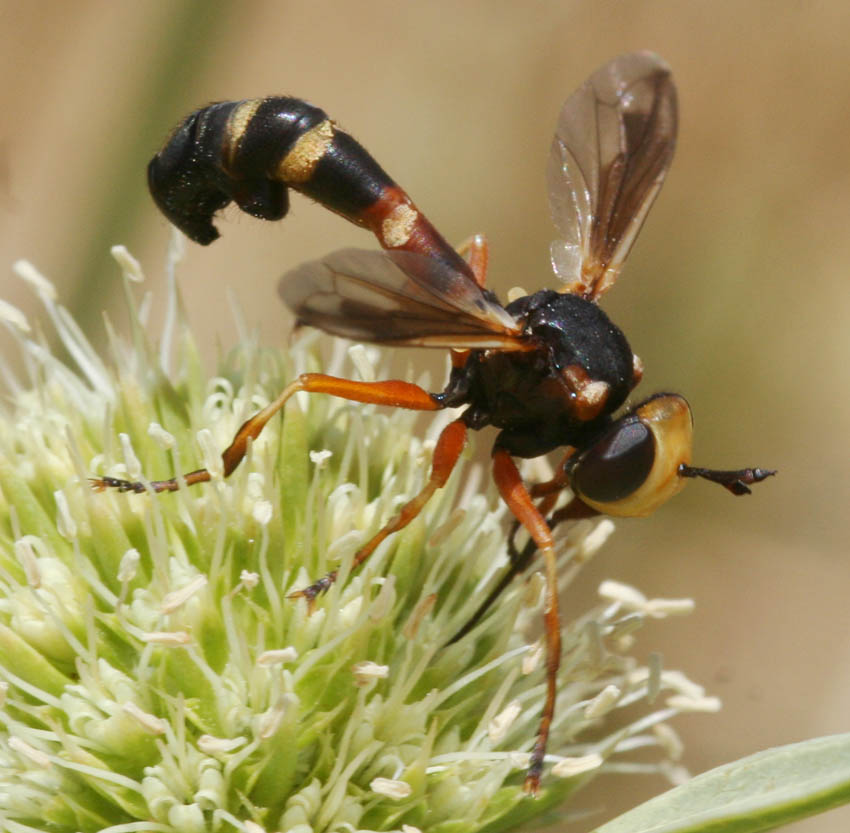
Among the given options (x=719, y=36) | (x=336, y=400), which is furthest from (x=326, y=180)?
(x=719, y=36)

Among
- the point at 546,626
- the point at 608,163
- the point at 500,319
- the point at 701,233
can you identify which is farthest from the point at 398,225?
the point at 701,233

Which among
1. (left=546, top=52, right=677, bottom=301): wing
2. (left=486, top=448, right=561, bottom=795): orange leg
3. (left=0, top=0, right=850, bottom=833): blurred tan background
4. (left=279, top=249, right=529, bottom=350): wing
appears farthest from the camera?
(left=0, top=0, right=850, bottom=833): blurred tan background

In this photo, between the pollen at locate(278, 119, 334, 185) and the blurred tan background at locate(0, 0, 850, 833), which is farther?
the blurred tan background at locate(0, 0, 850, 833)

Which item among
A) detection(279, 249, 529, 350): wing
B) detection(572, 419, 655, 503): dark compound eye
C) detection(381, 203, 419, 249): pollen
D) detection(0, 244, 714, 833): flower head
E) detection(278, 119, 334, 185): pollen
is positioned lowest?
detection(0, 244, 714, 833): flower head

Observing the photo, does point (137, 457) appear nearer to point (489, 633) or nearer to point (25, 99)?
point (489, 633)

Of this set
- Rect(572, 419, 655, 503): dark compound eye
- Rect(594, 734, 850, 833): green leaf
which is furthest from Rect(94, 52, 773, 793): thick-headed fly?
Rect(594, 734, 850, 833): green leaf

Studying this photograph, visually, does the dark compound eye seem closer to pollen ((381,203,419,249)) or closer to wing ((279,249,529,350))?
wing ((279,249,529,350))

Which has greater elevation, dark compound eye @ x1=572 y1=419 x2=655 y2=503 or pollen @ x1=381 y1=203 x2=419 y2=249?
pollen @ x1=381 y1=203 x2=419 y2=249
